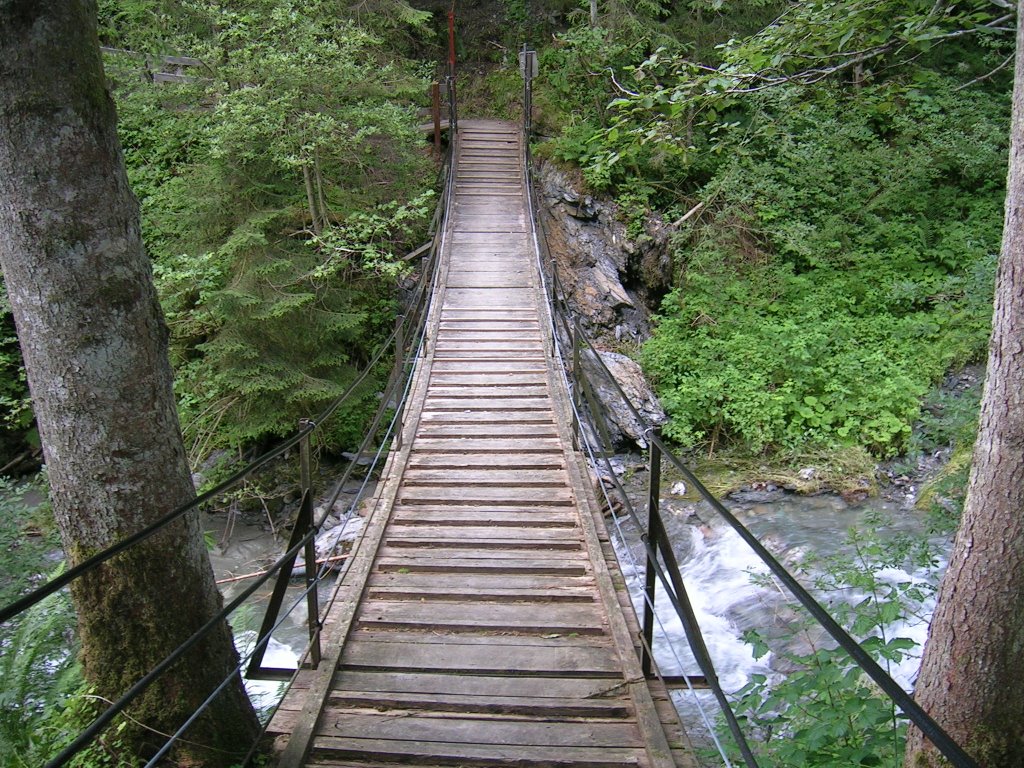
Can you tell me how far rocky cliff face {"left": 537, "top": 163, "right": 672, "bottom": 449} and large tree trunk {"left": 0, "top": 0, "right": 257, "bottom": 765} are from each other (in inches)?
340

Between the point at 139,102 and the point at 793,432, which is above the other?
the point at 139,102

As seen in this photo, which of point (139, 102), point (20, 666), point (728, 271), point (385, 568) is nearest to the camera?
point (20, 666)

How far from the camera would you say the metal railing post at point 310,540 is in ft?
10.6

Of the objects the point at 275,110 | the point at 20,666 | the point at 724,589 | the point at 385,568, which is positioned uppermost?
the point at 275,110

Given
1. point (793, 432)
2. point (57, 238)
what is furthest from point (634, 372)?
point (57, 238)

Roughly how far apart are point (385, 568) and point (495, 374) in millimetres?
3737

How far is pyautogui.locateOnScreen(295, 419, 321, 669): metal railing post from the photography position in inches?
128

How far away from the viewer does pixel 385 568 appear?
444 cm

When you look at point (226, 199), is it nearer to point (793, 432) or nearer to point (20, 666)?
point (20, 666)

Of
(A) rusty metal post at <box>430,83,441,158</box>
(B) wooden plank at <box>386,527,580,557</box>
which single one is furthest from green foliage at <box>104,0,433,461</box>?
(B) wooden plank at <box>386,527,580,557</box>

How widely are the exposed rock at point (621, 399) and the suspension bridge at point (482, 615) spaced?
11.2ft

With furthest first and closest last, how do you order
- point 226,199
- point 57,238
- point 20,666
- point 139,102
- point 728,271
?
point 728,271 < point 139,102 < point 226,199 < point 20,666 < point 57,238

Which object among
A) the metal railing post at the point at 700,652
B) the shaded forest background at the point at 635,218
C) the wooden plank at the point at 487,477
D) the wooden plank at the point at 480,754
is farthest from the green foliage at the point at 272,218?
the metal railing post at the point at 700,652

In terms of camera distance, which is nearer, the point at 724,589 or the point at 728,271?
the point at 724,589
